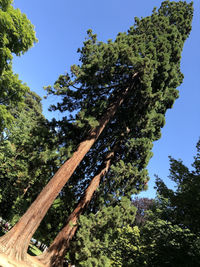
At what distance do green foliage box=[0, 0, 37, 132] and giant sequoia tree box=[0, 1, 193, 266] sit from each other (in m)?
1.64

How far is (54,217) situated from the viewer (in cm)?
870

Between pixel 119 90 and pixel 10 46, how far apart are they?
566cm

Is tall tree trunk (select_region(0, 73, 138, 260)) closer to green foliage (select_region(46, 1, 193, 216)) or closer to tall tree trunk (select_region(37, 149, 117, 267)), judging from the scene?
green foliage (select_region(46, 1, 193, 216))

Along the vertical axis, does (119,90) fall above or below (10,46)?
above

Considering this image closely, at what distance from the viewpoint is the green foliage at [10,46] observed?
5.64m

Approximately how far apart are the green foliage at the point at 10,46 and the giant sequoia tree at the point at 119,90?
1638 millimetres

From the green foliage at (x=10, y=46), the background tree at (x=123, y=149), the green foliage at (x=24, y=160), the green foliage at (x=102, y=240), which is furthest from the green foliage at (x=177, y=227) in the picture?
the green foliage at (x=10, y=46)

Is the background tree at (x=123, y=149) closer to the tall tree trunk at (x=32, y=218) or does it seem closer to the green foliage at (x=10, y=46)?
the tall tree trunk at (x=32, y=218)

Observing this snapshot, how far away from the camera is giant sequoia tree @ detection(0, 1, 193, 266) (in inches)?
283

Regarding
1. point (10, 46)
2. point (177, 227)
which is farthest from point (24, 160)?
point (177, 227)

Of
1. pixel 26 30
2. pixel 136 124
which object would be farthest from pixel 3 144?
pixel 136 124

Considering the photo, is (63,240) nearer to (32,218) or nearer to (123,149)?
(32,218)

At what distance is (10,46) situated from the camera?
653 centimetres

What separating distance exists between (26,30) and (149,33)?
7.66 m
